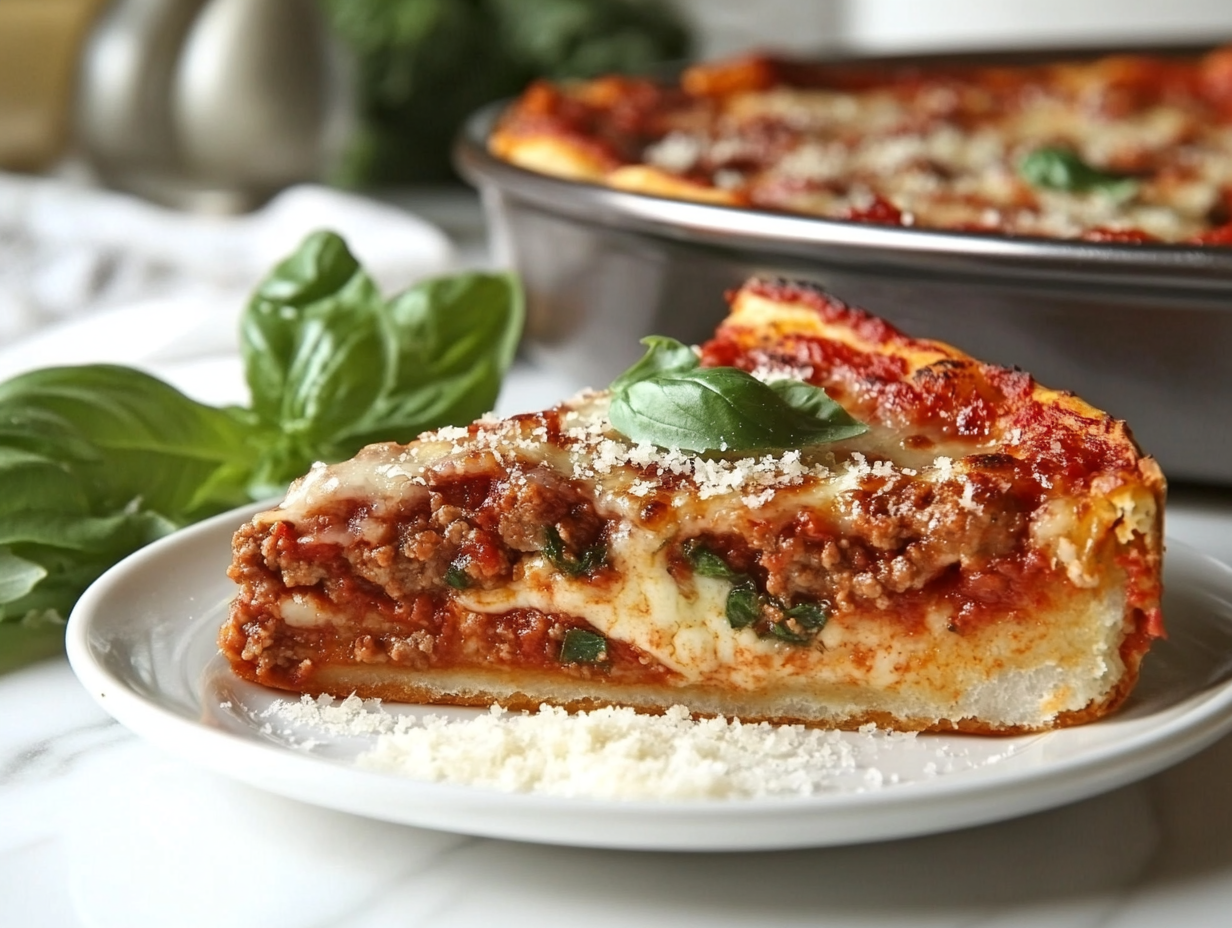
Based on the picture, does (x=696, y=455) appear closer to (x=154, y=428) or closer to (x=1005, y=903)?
(x=1005, y=903)

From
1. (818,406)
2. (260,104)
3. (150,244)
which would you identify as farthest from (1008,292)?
(260,104)

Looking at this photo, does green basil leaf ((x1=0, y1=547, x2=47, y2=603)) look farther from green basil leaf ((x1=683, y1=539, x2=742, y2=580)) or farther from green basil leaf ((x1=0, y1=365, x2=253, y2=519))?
green basil leaf ((x1=683, y1=539, x2=742, y2=580))

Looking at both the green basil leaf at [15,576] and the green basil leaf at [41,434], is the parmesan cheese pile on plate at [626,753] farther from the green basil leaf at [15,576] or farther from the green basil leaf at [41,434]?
the green basil leaf at [41,434]

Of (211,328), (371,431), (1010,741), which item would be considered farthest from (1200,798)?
(211,328)

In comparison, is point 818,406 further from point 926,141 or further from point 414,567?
point 926,141

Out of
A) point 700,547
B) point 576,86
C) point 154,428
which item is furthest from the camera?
point 576,86

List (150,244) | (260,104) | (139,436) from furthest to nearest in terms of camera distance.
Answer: (260,104)
(150,244)
(139,436)

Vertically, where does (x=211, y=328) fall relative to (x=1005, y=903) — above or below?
below
